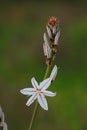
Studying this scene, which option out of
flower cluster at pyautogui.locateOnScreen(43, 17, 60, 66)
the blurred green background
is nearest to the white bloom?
flower cluster at pyautogui.locateOnScreen(43, 17, 60, 66)

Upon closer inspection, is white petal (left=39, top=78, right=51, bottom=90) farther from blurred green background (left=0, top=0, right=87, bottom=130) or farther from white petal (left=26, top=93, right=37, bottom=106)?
blurred green background (left=0, top=0, right=87, bottom=130)

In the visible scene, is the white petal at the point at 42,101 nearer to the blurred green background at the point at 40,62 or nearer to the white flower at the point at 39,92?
the white flower at the point at 39,92

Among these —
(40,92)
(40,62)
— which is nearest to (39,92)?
(40,92)

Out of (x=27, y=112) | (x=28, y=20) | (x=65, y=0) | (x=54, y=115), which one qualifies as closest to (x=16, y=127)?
(x=54, y=115)

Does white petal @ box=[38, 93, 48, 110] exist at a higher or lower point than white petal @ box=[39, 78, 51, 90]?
lower

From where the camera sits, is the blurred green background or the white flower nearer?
the white flower

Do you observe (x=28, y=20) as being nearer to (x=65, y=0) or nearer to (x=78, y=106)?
(x=65, y=0)

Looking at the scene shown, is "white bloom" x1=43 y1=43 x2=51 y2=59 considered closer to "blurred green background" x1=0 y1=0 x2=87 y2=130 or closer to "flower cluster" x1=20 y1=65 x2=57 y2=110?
"flower cluster" x1=20 y1=65 x2=57 y2=110

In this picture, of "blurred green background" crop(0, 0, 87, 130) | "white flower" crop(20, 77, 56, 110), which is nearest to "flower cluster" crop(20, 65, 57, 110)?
"white flower" crop(20, 77, 56, 110)
